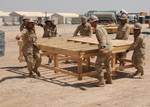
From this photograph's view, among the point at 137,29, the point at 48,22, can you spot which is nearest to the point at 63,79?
the point at 137,29

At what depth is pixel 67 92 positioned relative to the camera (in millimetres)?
8812

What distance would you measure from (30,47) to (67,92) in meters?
2.22

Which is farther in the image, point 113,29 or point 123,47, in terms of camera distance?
point 113,29

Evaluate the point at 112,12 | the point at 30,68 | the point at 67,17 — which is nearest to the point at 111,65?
the point at 30,68

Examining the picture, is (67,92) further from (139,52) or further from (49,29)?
(49,29)

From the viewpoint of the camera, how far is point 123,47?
1030 cm

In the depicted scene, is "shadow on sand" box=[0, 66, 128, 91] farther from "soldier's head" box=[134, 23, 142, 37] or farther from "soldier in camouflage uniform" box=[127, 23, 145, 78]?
"soldier's head" box=[134, 23, 142, 37]

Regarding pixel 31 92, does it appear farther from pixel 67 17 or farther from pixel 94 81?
pixel 67 17

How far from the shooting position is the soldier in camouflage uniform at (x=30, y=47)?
10359 millimetres

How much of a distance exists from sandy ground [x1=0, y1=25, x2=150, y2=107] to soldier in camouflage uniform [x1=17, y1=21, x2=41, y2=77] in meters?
→ 0.45

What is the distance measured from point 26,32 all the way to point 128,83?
10.1 ft

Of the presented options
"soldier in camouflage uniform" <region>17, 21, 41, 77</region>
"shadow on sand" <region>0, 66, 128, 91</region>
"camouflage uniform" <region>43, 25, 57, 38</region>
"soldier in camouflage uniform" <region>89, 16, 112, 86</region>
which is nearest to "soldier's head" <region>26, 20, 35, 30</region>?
"soldier in camouflage uniform" <region>17, 21, 41, 77</region>

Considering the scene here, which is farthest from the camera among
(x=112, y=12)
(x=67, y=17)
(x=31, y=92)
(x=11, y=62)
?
(x=67, y=17)

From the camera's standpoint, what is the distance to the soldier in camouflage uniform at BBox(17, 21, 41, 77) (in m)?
10.4
